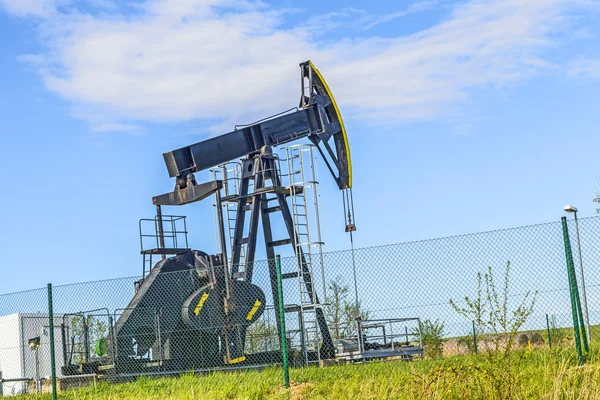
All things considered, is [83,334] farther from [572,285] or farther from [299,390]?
[572,285]

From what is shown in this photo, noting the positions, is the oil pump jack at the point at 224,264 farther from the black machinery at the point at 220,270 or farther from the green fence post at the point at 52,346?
the green fence post at the point at 52,346

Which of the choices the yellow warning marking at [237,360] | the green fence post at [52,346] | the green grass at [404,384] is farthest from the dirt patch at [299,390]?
the yellow warning marking at [237,360]

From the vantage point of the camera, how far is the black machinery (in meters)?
16.0

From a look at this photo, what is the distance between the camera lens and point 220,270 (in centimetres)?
1661

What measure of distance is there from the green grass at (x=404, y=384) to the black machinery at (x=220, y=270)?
2.29 m

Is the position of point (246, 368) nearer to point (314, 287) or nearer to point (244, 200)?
point (314, 287)

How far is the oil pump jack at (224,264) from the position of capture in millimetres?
16031

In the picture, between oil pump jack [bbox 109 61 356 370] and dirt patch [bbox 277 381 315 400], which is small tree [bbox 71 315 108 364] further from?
dirt patch [bbox 277 381 315 400]

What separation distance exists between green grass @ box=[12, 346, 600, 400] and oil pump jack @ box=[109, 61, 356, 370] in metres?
2.51

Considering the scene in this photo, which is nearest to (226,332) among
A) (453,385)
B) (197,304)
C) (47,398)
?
(197,304)

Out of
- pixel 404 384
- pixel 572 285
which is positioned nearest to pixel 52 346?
pixel 404 384

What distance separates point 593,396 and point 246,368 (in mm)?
8826

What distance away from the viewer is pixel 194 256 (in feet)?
58.0

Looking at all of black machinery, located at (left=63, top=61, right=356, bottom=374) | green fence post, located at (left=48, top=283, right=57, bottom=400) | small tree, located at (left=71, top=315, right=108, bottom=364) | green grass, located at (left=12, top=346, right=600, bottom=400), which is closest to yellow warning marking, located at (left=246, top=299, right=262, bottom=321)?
black machinery, located at (left=63, top=61, right=356, bottom=374)
